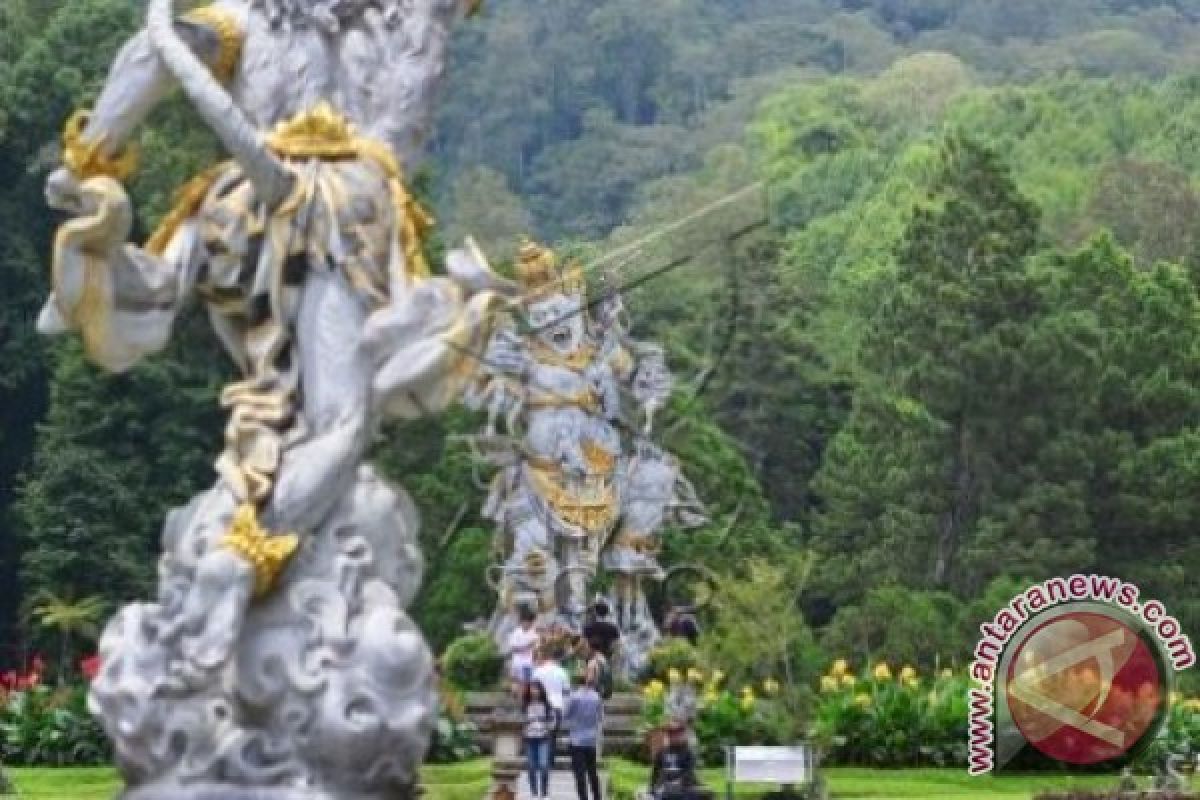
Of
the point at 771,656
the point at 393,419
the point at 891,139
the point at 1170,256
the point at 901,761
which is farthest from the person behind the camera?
the point at 891,139

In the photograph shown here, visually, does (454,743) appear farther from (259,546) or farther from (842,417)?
(842,417)

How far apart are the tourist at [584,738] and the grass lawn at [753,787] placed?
140 cm

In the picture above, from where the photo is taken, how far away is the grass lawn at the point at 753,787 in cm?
2473

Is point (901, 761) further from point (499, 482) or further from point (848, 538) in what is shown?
point (848, 538)

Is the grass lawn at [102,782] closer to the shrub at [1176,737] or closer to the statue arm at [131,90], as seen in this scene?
the shrub at [1176,737]

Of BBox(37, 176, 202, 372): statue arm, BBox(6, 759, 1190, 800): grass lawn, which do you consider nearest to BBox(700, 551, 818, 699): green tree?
BBox(6, 759, 1190, 800): grass lawn

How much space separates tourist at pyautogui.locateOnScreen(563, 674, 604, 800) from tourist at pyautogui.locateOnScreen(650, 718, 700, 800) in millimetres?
374

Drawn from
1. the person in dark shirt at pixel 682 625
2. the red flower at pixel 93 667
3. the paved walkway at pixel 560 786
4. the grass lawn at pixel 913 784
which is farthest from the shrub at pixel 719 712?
the person in dark shirt at pixel 682 625

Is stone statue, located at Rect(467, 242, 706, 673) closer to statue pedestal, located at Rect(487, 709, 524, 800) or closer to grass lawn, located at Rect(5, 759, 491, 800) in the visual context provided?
grass lawn, located at Rect(5, 759, 491, 800)

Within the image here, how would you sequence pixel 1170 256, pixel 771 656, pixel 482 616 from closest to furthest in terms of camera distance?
1. pixel 771 656
2. pixel 482 616
3. pixel 1170 256

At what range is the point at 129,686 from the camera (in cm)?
1530

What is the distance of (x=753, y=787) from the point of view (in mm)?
24938

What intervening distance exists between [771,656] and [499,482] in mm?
10199

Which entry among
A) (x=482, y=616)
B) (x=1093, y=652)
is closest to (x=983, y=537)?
(x=482, y=616)
